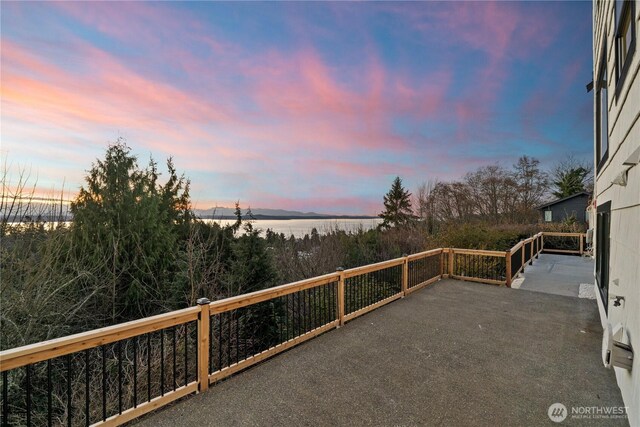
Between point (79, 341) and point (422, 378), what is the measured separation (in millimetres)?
3042

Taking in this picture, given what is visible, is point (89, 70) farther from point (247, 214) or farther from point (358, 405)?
point (358, 405)

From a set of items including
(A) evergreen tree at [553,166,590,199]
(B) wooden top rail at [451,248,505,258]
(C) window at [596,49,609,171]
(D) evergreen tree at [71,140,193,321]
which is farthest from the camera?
(A) evergreen tree at [553,166,590,199]

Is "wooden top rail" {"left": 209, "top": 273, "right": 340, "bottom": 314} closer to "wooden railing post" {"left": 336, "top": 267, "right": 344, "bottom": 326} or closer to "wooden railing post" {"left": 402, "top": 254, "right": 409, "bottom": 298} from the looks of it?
"wooden railing post" {"left": 336, "top": 267, "right": 344, "bottom": 326}

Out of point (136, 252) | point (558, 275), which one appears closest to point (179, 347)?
point (136, 252)

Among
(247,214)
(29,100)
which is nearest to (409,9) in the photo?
(247,214)

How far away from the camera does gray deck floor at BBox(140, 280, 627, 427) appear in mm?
2388

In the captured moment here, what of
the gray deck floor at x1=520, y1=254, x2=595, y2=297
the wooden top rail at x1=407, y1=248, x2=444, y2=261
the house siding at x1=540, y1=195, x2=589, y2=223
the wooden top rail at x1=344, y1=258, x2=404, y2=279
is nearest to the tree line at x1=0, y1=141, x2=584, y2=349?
the gray deck floor at x1=520, y1=254, x2=595, y2=297

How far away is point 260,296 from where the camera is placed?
10.7ft

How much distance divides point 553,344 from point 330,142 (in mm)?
9756

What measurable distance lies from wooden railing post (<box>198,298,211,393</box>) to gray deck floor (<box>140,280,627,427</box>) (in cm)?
11

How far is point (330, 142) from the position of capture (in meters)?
11.9

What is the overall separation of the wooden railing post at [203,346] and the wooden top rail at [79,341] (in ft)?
0.39

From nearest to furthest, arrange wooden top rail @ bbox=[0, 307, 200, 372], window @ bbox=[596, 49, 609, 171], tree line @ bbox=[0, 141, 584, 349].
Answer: wooden top rail @ bbox=[0, 307, 200, 372] → tree line @ bbox=[0, 141, 584, 349] → window @ bbox=[596, 49, 609, 171]

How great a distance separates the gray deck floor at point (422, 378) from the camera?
2.39 metres
